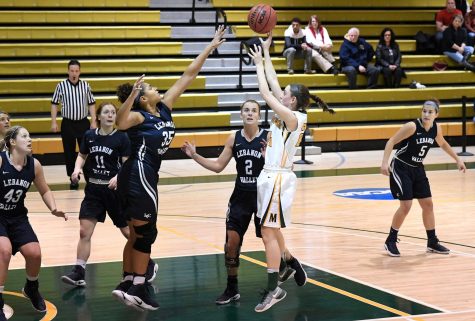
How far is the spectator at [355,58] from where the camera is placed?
60.8 feet

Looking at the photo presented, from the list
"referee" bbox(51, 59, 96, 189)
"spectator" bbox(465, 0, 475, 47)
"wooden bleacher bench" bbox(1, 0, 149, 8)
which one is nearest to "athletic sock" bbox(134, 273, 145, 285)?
"referee" bbox(51, 59, 96, 189)

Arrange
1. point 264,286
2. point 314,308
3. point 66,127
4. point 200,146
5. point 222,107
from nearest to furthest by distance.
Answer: point 314,308 < point 264,286 < point 66,127 < point 200,146 < point 222,107

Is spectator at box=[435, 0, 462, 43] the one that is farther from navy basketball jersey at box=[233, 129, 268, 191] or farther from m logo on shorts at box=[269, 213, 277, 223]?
m logo on shorts at box=[269, 213, 277, 223]

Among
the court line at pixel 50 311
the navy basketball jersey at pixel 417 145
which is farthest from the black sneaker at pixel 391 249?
the court line at pixel 50 311

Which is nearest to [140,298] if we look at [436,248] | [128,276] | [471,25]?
[128,276]

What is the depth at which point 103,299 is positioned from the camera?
7078 millimetres

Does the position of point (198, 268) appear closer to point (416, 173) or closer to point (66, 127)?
point (416, 173)

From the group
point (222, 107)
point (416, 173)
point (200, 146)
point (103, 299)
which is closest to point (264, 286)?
point (103, 299)

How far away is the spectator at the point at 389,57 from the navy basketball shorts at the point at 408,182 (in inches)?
399

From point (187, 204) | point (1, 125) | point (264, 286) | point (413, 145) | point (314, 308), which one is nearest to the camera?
point (314, 308)

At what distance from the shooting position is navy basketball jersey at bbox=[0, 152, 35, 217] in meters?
6.65

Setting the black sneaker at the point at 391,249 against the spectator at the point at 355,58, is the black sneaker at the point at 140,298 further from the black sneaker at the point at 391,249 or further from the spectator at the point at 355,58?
the spectator at the point at 355,58

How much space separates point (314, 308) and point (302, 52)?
40.4ft

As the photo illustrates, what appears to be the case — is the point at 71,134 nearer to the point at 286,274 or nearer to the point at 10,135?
the point at 10,135
